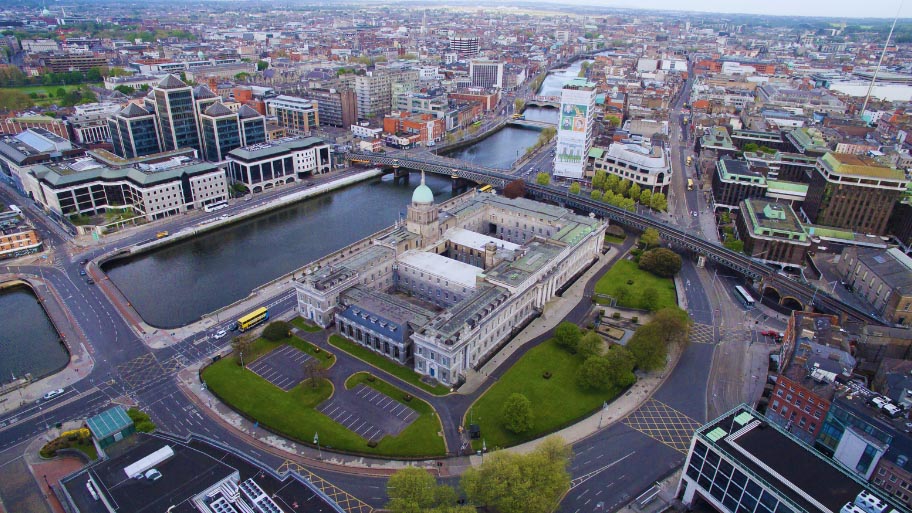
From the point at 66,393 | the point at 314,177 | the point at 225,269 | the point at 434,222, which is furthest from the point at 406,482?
the point at 314,177

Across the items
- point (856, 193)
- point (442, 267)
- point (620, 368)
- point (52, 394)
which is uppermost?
point (856, 193)

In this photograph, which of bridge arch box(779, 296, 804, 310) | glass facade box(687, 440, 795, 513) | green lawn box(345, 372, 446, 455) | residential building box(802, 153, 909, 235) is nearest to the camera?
glass facade box(687, 440, 795, 513)

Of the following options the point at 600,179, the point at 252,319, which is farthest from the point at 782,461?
the point at 600,179

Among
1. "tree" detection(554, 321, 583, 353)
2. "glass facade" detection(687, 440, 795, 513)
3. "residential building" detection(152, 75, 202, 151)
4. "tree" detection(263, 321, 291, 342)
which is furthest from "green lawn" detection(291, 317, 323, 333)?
"residential building" detection(152, 75, 202, 151)

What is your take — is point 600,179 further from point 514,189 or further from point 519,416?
point 519,416

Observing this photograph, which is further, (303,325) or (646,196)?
(646,196)

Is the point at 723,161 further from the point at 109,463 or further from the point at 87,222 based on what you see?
the point at 87,222

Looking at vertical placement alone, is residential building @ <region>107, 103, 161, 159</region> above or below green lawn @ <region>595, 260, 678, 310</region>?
above

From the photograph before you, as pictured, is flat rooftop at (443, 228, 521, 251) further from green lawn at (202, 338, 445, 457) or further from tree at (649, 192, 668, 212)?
tree at (649, 192, 668, 212)
